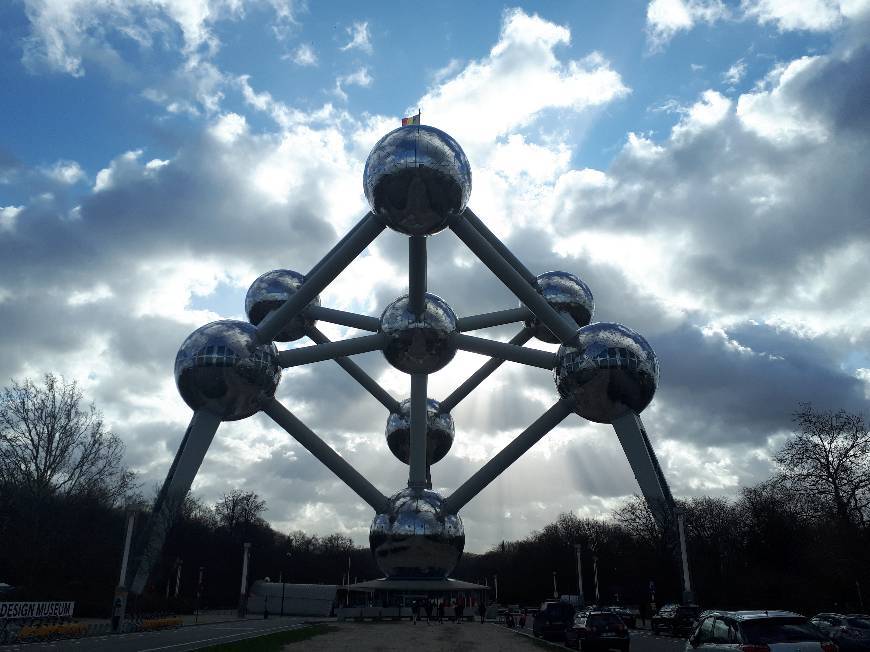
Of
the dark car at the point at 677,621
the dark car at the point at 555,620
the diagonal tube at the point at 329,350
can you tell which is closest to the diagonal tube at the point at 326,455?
the diagonal tube at the point at 329,350

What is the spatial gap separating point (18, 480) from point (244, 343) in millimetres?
20092

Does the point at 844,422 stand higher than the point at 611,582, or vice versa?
the point at 844,422

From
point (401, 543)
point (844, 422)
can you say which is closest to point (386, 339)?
point (401, 543)

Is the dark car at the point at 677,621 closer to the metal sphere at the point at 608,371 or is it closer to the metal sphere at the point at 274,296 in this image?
the metal sphere at the point at 608,371

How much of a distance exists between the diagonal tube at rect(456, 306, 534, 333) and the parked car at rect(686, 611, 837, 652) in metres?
10.9

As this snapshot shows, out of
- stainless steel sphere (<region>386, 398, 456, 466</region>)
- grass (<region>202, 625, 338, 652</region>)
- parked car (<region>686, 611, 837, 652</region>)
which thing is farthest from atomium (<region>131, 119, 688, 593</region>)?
parked car (<region>686, 611, 837, 652</region>)

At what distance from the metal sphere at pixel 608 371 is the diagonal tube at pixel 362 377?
23.0ft

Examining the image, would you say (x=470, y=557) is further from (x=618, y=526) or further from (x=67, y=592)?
(x=67, y=592)

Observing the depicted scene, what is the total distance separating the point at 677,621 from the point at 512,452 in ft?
29.7

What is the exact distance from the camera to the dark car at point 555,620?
17.0m

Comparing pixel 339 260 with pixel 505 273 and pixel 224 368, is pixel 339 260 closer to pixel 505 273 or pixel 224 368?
pixel 224 368

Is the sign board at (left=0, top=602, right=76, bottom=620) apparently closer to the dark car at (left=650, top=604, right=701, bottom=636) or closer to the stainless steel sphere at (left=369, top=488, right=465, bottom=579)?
the stainless steel sphere at (left=369, top=488, right=465, bottom=579)

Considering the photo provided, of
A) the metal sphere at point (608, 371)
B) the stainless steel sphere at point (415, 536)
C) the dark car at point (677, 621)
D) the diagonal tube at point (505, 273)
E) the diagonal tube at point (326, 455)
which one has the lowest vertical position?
the dark car at point (677, 621)

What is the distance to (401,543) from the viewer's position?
16531mm
